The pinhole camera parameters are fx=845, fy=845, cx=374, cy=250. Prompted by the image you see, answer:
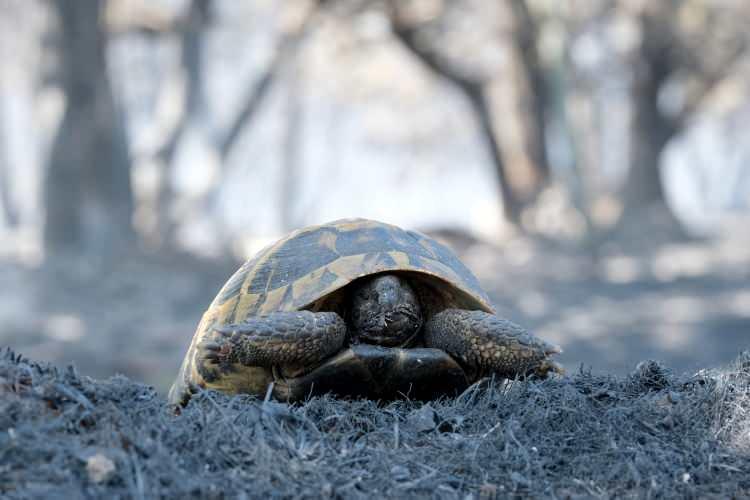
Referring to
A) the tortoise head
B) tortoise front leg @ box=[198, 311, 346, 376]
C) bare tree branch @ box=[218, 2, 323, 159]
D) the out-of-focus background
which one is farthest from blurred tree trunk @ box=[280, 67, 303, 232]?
tortoise front leg @ box=[198, 311, 346, 376]

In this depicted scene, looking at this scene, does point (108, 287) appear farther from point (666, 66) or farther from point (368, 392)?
point (666, 66)

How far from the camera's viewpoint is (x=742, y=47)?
1516 centimetres

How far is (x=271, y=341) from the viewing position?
283cm

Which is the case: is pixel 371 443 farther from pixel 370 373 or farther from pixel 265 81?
pixel 265 81

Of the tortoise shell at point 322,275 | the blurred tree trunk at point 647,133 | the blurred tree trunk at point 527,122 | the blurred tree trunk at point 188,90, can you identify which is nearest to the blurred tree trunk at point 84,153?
the blurred tree trunk at point 188,90

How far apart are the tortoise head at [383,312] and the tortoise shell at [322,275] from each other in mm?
70

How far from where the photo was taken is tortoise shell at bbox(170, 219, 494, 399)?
306 centimetres

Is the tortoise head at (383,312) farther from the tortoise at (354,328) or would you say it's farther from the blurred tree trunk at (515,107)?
the blurred tree trunk at (515,107)

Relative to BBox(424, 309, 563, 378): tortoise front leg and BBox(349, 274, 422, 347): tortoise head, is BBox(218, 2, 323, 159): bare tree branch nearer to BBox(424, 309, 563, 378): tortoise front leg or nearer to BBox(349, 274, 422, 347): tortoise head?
BBox(349, 274, 422, 347): tortoise head

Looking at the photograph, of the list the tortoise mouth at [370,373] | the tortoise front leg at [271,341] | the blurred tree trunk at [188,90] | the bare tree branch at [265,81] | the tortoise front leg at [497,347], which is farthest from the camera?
the bare tree branch at [265,81]

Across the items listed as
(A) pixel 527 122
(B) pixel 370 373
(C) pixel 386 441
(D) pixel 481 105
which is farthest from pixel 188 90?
(C) pixel 386 441

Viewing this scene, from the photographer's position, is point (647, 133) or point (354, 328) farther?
point (647, 133)

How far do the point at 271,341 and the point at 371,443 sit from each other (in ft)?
1.88

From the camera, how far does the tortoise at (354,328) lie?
289 centimetres
